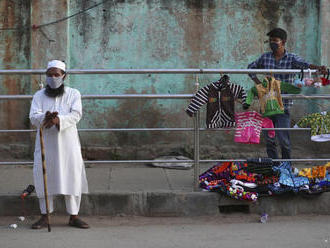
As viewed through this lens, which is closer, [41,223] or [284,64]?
[41,223]

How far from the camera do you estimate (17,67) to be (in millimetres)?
8664

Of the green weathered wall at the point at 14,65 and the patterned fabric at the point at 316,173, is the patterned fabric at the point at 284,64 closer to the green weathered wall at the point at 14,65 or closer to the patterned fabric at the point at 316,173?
the patterned fabric at the point at 316,173

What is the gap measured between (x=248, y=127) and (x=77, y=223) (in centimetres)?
212

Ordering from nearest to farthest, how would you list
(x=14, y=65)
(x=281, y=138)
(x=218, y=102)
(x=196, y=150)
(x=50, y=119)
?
(x=50, y=119), (x=218, y=102), (x=196, y=150), (x=281, y=138), (x=14, y=65)

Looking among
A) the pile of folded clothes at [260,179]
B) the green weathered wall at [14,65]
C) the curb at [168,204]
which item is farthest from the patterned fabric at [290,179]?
the green weathered wall at [14,65]

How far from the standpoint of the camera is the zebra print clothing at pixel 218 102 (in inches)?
248

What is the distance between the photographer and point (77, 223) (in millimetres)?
5828

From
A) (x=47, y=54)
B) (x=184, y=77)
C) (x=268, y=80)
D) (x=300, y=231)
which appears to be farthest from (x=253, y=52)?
(x=300, y=231)

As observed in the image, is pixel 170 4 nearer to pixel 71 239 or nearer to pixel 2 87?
pixel 2 87

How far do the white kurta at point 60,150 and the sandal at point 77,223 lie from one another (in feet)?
0.87

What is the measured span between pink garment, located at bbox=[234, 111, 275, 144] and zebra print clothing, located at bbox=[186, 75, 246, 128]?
0.11 meters

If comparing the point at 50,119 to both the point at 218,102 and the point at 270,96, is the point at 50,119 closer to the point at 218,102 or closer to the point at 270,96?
the point at 218,102

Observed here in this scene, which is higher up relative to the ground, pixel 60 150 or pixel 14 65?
pixel 14 65

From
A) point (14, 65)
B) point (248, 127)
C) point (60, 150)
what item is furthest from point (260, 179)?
point (14, 65)
